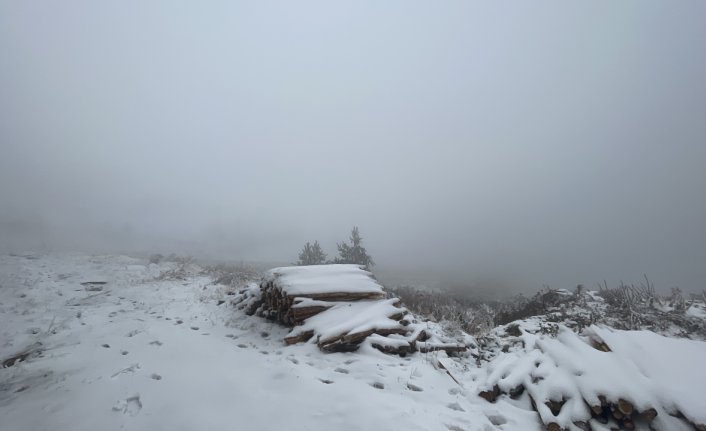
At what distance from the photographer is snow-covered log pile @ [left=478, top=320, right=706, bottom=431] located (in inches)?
152

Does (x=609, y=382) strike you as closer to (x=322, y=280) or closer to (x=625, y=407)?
(x=625, y=407)

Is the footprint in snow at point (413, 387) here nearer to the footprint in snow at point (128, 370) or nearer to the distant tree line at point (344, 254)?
the footprint in snow at point (128, 370)

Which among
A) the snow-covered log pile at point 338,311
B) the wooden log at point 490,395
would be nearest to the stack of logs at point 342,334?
the snow-covered log pile at point 338,311

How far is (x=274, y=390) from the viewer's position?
172 inches

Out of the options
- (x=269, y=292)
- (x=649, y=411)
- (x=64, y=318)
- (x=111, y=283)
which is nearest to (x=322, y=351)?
(x=269, y=292)

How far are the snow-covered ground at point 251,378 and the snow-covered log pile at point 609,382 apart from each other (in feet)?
0.10

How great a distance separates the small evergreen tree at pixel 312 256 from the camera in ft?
74.7

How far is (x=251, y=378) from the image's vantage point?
476cm

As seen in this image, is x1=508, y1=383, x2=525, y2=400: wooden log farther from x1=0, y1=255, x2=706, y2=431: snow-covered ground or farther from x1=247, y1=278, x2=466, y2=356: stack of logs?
x1=247, y1=278, x2=466, y2=356: stack of logs

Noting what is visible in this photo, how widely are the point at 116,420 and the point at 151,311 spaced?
7296 mm

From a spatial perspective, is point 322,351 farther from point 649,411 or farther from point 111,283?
point 111,283

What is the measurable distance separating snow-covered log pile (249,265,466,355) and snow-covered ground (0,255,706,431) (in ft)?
A: 1.22

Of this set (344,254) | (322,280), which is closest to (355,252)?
(344,254)

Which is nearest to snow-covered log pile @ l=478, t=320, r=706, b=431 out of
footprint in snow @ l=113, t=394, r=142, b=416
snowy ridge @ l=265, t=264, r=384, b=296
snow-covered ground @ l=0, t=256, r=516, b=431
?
snow-covered ground @ l=0, t=256, r=516, b=431
